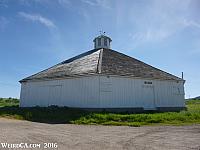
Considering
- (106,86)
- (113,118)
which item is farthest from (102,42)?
(113,118)

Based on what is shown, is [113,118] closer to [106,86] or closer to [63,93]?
[106,86]

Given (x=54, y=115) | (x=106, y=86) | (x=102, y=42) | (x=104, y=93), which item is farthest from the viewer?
(x=102, y=42)

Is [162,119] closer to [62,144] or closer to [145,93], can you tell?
[145,93]

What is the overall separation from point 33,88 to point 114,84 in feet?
28.9

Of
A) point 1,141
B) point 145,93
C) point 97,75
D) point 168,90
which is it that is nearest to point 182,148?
point 1,141

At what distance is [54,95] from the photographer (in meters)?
25.2

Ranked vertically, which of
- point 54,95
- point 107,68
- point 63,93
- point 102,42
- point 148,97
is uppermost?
point 102,42

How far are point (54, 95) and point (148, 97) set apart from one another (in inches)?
344

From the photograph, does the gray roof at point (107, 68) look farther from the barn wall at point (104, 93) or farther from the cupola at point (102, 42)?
the cupola at point (102, 42)

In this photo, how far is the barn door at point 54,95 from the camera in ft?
81.6

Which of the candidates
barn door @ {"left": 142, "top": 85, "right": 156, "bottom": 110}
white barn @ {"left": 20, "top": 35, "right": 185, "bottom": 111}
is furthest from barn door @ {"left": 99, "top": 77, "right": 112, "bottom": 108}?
barn door @ {"left": 142, "top": 85, "right": 156, "bottom": 110}

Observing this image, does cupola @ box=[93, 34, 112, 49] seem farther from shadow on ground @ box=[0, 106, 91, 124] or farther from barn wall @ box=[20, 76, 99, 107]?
shadow on ground @ box=[0, 106, 91, 124]

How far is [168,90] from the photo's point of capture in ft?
89.6

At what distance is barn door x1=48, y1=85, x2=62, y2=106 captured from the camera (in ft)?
81.6
